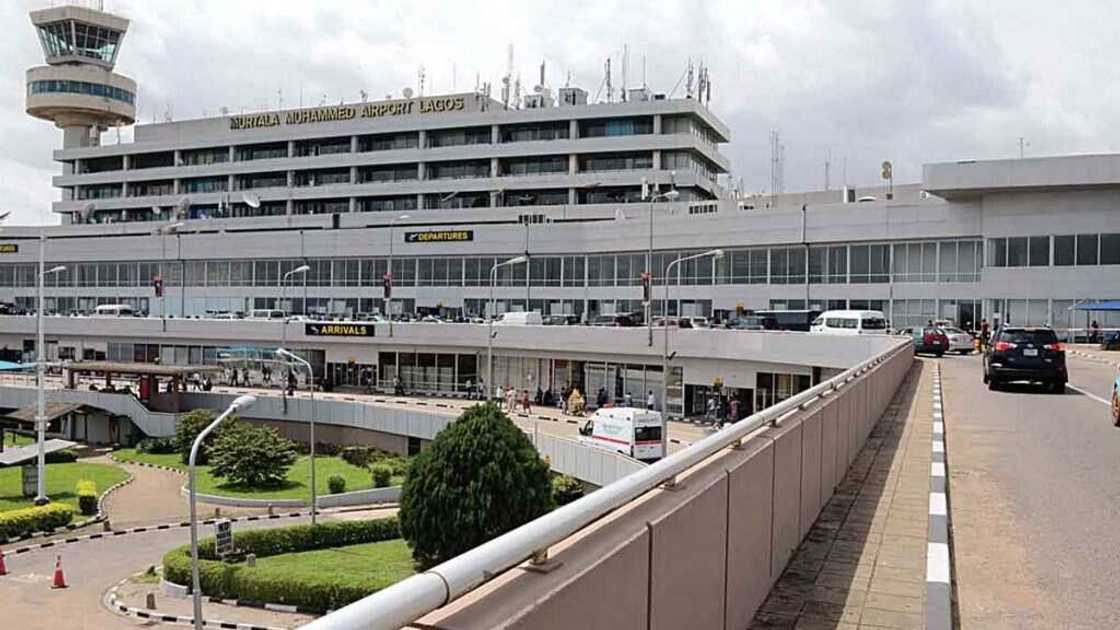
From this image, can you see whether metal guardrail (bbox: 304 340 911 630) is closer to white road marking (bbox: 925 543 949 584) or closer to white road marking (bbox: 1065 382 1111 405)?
white road marking (bbox: 925 543 949 584)

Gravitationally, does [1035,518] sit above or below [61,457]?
above

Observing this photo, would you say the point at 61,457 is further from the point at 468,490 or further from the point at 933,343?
the point at 933,343

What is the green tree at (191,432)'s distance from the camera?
5678cm

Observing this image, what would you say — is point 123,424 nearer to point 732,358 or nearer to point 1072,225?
point 732,358

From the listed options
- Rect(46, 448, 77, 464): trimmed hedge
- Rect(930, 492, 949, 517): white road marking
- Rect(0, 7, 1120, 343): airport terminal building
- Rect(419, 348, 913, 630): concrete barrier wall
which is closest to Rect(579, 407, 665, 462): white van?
Rect(0, 7, 1120, 343): airport terminal building

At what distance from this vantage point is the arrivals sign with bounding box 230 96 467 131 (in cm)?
10050

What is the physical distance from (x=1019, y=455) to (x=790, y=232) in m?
55.4

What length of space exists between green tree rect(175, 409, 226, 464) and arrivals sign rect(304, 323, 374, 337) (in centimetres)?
1265

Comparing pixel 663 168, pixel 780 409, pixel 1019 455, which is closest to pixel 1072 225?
pixel 663 168

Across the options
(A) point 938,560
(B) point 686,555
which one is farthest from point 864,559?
(B) point 686,555

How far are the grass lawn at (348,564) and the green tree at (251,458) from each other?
41.2ft

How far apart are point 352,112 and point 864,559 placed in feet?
333

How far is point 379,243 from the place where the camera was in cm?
8688

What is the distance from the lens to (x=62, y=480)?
51406mm
